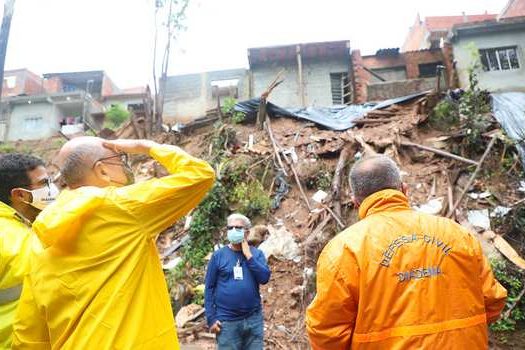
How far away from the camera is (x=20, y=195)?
2184 mm

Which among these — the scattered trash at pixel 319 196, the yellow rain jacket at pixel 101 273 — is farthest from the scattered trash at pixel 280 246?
the yellow rain jacket at pixel 101 273

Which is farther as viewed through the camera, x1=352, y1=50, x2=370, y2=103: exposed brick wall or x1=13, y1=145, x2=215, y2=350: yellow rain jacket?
x1=352, y1=50, x2=370, y2=103: exposed brick wall

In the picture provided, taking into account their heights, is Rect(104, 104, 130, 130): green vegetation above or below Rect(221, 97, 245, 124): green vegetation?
above

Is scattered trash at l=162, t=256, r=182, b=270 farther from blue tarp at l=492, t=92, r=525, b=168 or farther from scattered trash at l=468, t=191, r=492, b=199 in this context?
blue tarp at l=492, t=92, r=525, b=168

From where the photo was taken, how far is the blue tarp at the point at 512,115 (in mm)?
8062

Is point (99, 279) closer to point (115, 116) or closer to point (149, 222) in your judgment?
point (149, 222)

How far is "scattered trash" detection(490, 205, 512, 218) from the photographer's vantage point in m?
6.82

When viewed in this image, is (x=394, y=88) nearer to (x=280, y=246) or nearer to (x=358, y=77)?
(x=358, y=77)

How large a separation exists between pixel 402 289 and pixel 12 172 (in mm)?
2218

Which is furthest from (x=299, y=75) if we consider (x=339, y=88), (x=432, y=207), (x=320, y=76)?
(x=432, y=207)

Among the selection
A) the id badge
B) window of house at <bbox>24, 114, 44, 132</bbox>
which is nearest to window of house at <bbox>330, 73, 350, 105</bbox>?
the id badge

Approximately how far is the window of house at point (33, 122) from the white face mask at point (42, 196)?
92.4ft

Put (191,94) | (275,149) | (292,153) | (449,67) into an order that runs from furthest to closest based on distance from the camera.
Result: (191,94), (449,67), (275,149), (292,153)

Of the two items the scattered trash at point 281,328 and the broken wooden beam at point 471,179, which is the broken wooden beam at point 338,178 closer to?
the broken wooden beam at point 471,179
